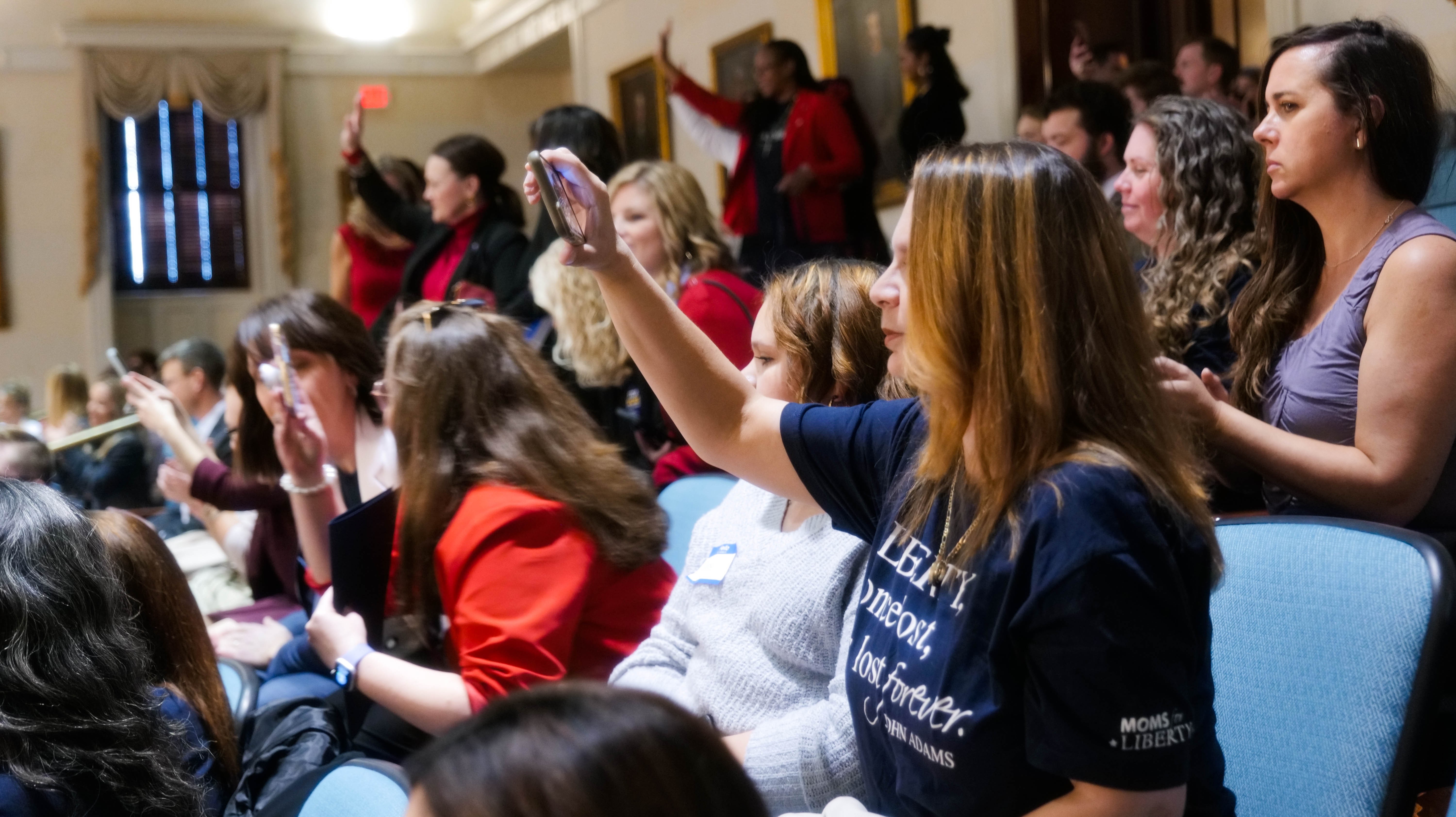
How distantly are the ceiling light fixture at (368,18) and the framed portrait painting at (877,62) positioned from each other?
5041 millimetres

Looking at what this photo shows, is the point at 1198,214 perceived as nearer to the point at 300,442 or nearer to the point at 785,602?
the point at 785,602

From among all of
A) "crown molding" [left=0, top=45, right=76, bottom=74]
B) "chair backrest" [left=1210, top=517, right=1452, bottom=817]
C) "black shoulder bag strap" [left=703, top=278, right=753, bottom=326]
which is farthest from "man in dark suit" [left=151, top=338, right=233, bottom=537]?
"crown molding" [left=0, top=45, right=76, bottom=74]

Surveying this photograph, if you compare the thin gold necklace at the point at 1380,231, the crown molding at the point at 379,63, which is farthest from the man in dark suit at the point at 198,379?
the crown molding at the point at 379,63

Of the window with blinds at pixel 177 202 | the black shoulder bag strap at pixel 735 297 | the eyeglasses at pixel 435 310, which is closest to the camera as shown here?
the eyeglasses at pixel 435 310

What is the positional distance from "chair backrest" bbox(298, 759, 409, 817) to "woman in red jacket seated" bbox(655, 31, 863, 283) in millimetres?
3652

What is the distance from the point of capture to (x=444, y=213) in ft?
13.9

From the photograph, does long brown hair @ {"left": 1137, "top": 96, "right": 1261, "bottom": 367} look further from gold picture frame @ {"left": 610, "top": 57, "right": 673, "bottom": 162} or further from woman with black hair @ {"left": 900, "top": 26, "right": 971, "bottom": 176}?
gold picture frame @ {"left": 610, "top": 57, "right": 673, "bottom": 162}

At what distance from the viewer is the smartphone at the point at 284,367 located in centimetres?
268

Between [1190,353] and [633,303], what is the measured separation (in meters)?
1.33

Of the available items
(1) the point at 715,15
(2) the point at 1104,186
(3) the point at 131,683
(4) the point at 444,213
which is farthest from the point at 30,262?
(3) the point at 131,683

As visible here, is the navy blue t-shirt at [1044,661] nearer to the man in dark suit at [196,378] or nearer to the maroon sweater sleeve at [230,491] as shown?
the maroon sweater sleeve at [230,491]

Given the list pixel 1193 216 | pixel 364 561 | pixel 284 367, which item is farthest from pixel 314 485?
pixel 1193 216

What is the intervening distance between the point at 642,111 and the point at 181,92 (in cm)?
461

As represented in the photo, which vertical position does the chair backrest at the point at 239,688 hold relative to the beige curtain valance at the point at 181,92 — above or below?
below
